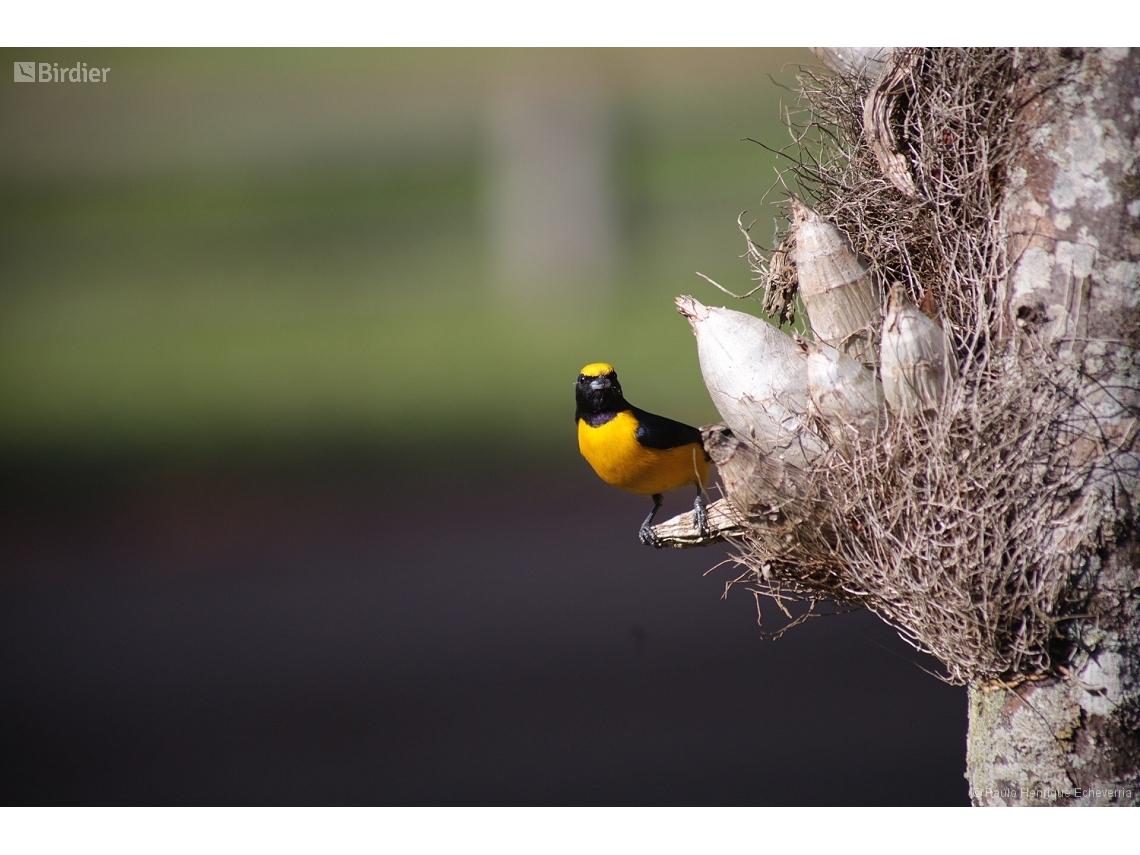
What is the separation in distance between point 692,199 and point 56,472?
144 inches

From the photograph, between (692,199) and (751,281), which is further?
(692,199)

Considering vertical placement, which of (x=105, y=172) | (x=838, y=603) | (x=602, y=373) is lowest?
(x=838, y=603)

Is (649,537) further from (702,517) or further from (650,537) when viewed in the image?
(702,517)

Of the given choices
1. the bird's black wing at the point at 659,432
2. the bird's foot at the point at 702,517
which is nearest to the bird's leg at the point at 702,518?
the bird's foot at the point at 702,517

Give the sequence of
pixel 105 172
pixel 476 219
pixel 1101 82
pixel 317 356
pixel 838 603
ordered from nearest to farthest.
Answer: pixel 1101 82 → pixel 838 603 → pixel 105 172 → pixel 317 356 → pixel 476 219

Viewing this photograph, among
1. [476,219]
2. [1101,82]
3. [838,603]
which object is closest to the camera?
[1101,82]

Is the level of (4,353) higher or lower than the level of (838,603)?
Answer: higher

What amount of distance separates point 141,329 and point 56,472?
0.92m

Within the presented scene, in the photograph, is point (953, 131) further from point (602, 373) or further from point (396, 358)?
point (396, 358)

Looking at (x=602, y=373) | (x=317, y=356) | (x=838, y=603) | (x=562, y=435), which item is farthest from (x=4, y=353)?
(x=838, y=603)

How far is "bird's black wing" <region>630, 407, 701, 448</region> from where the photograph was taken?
114 cm

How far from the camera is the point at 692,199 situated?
558 centimetres

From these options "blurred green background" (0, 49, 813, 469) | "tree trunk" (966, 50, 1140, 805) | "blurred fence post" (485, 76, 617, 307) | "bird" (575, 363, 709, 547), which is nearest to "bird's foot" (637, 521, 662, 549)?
"bird" (575, 363, 709, 547)

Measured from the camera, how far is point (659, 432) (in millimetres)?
1146
